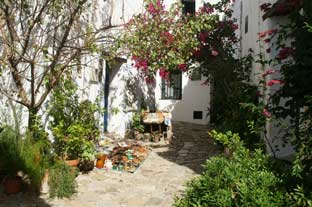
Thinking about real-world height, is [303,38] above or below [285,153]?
above

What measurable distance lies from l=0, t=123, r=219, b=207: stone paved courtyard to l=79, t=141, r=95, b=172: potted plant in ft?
0.54

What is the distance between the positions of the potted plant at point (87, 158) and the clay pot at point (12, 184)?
5.20 feet

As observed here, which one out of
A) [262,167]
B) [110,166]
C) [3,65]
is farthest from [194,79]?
[262,167]

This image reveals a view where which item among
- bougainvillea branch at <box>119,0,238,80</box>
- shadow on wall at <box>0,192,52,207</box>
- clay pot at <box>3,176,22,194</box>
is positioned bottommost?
shadow on wall at <box>0,192,52,207</box>

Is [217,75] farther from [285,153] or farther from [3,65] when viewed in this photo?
[3,65]

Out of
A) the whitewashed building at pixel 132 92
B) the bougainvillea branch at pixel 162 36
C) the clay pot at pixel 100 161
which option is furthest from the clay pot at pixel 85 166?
the bougainvillea branch at pixel 162 36

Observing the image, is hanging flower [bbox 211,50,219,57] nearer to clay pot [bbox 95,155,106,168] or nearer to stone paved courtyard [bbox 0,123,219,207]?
stone paved courtyard [bbox 0,123,219,207]

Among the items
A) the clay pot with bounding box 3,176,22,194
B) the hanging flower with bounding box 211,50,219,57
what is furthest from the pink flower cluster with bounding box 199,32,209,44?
the clay pot with bounding box 3,176,22,194

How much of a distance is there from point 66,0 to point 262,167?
5.15m

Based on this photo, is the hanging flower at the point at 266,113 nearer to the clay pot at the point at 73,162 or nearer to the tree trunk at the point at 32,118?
the clay pot at the point at 73,162

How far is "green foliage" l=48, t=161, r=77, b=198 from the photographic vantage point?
19.6 feet

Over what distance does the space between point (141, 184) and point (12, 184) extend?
2.31 metres

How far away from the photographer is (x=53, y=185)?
603 centimetres

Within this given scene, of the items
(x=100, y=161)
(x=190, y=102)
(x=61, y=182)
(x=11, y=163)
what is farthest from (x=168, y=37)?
(x=190, y=102)
